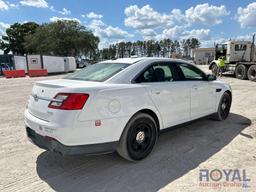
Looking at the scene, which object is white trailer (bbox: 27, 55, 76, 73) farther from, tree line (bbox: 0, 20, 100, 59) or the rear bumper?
the rear bumper

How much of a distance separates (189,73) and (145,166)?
224 cm

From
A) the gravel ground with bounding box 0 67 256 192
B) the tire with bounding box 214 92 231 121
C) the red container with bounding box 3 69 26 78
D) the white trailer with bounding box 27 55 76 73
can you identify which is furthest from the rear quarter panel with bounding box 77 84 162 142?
the white trailer with bounding box 27 55 76 73

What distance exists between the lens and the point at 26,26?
207 feet

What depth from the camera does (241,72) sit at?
16.8 metres

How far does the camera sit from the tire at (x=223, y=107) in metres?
5.62

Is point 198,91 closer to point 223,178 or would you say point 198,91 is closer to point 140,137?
point 140,137

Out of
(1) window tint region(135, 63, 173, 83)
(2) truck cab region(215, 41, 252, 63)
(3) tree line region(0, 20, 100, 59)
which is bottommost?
(1) window tint region(135, 63, 173, 83)

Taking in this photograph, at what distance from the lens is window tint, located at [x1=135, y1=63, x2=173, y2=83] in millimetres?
3807

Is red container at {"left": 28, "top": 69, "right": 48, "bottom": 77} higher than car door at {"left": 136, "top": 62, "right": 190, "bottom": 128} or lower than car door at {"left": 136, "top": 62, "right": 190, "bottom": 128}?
lower

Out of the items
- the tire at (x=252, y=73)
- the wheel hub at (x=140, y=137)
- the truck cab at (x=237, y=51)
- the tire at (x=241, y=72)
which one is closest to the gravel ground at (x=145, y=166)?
the wheel hub at (x=140, y=137)

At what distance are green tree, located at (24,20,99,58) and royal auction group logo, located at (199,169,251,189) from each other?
4345 centimetres

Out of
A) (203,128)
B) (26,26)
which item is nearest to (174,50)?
(26,26)

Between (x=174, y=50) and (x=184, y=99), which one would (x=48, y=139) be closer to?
(x=184, y=99)

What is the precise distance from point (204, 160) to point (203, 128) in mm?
1692
